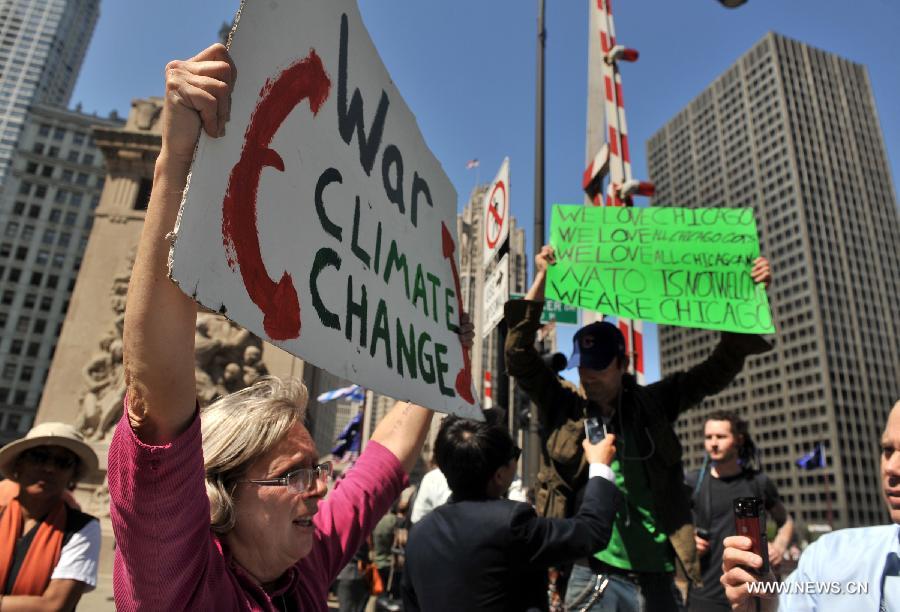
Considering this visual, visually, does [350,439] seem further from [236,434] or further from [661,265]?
[236,434]

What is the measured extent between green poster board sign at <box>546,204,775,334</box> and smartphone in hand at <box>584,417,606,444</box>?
0.89m

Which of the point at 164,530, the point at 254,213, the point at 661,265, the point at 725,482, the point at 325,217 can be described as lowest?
the point at 164,530

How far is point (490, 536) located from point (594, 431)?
1.96 ft

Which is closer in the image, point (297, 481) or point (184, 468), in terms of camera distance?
point (184, 468)

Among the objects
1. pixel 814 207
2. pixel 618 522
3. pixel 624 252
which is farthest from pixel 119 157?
pixel 814 207

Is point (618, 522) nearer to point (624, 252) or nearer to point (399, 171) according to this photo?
point (624, 252)

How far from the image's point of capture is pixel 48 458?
9.71 feet

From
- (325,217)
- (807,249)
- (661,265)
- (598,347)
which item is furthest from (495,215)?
(807,249)

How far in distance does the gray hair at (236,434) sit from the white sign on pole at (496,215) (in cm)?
284

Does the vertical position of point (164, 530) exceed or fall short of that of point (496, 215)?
it falls short

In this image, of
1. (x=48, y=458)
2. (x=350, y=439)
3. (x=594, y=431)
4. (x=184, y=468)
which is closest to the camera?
(x=184, y=468)

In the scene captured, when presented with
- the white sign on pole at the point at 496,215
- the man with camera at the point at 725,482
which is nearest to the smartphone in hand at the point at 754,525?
the man with camera at the point at 725,482

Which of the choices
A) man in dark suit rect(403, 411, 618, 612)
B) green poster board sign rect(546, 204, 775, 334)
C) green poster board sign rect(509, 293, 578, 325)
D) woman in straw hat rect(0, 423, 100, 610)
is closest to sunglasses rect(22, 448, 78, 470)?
woman in straw hat rect(0, 423, 100, 610)

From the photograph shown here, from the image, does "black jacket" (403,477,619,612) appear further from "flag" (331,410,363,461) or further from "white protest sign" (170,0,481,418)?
"flag" (331,410,363,461)
